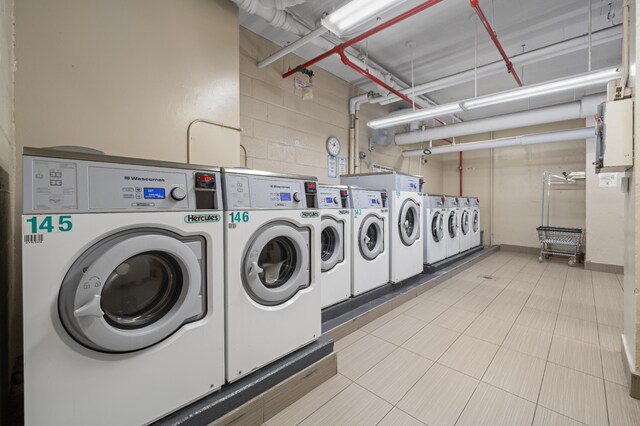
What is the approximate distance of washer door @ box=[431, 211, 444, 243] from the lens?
400 cm

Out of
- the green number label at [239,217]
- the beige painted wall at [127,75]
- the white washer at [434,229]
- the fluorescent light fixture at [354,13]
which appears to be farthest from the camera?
the white washer at [434,229]

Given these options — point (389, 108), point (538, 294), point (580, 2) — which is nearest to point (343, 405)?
point (538, 294)

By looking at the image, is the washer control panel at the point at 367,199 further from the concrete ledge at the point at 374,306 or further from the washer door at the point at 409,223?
the concrete ledge at the point at 374,306

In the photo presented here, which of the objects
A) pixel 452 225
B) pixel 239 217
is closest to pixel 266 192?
pixel 239 217

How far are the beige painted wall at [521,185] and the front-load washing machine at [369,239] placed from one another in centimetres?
522

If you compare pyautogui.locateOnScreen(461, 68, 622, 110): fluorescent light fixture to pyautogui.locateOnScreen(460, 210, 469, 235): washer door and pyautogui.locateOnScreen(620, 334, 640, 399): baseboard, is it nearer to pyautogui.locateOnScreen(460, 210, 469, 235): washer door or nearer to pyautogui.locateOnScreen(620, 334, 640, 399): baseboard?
pyautogui.locateOnScreen(460, 210, 469, 235): washer door

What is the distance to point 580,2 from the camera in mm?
2818

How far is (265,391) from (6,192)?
1.64 metres

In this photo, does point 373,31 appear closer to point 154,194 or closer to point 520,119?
point 154,194

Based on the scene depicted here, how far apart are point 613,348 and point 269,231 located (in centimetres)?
285

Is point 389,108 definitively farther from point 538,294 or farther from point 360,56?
point 538,294

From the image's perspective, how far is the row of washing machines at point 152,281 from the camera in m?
0.89

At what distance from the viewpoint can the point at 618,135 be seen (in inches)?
64.9

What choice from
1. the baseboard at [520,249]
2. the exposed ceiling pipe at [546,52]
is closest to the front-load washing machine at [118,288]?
the exposed ceiling pipe at [546,52]
